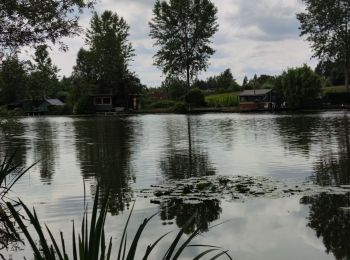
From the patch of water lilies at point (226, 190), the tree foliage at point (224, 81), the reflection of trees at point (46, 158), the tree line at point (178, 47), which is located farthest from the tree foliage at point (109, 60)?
the patch of water lilies at point (226, 190)

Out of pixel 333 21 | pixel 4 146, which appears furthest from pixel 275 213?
pixel 333 21

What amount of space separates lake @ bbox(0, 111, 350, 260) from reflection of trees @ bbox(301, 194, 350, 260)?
0.02 m

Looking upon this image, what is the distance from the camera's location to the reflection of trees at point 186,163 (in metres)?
15.0

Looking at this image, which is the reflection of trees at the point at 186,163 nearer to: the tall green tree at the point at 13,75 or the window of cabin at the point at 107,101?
the tall green tree at the point at 13,75

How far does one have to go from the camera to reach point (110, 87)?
321 feet

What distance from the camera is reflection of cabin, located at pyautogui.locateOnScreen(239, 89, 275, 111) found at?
8444cm

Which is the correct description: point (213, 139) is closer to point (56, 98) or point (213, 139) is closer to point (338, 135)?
point (338, 135)

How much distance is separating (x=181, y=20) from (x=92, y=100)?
78.3ft

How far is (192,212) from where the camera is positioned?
965 centimetres

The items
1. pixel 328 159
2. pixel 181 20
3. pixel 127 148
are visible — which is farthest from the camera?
pixel 181 20

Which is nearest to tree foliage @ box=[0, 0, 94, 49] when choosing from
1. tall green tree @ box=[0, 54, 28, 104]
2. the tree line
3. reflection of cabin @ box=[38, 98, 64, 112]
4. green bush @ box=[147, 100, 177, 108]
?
tall green tree @ box=[0, 54, 28, 104]

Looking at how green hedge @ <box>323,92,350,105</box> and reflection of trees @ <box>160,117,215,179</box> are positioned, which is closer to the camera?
reflection of trees @ <box>160,117,215,179</box>

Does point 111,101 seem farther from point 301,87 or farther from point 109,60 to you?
point 301,87

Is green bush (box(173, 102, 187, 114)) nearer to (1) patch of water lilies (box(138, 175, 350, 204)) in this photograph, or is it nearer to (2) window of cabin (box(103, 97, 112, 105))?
(2) window of cabin (box(103, 97, 112, 105))
